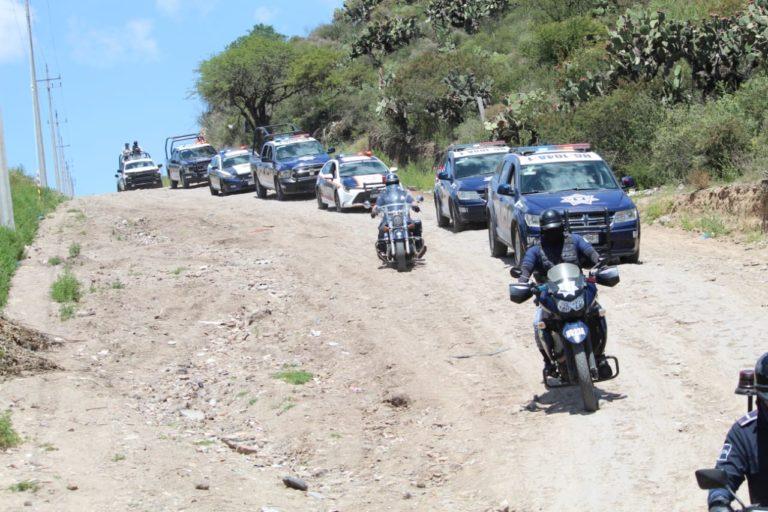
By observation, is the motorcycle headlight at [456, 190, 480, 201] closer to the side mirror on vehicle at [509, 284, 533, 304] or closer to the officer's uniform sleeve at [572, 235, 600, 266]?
the officer's uniform sleeve at [572, 235, 600, 266]

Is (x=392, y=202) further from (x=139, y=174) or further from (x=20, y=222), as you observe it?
(x=139, y=174)

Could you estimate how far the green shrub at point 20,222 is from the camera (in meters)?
20.1

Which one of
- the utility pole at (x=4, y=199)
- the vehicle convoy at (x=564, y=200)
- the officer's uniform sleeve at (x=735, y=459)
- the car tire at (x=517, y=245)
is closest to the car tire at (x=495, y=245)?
the vehicle convoy at (x=564, y=200)

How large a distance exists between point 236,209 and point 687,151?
1347cm

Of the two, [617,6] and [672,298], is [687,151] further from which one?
[617,6]

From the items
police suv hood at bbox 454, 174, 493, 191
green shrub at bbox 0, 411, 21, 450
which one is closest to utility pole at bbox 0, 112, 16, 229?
police suv hood at bbox 454, 174, 493, 191

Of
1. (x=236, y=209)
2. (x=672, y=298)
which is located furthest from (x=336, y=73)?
(x=672, y=298)

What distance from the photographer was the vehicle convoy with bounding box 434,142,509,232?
22344 mm

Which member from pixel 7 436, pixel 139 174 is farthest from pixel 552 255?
pixel 139 174

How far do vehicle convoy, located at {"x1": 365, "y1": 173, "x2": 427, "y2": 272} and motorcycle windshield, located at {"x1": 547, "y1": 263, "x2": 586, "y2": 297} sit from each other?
358 inches

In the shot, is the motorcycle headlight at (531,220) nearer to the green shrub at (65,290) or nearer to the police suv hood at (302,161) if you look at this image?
the green shrub at (65,290)

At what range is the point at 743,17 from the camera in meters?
25.4

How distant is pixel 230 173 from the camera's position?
125 ft

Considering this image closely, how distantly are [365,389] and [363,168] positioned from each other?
17463mm
